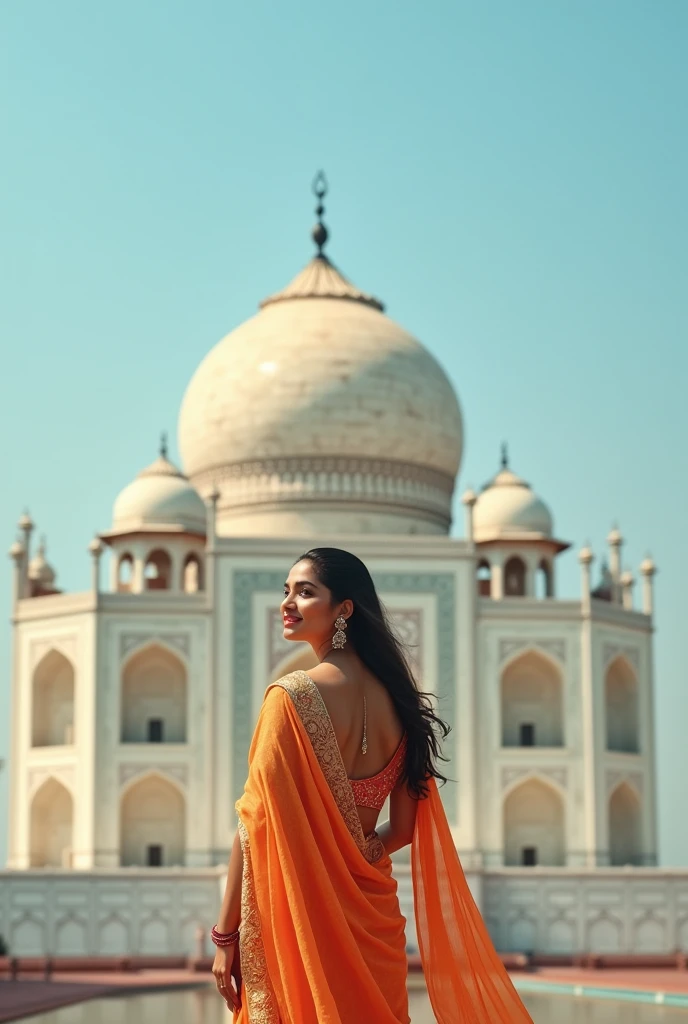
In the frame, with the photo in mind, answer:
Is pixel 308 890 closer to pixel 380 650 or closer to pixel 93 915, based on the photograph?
pixel 380 650

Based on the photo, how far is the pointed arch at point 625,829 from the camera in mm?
23859

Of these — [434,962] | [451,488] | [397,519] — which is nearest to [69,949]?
[397,519]

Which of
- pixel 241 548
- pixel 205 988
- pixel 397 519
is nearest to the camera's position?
pixel 205 988

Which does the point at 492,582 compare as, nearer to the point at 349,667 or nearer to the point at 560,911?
the point at 560,911

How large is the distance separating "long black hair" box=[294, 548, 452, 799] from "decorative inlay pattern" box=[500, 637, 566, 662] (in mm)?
18813

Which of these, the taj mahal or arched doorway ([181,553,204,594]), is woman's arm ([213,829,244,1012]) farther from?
arched doorway ([181,553,204,594])

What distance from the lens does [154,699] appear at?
75.9ft

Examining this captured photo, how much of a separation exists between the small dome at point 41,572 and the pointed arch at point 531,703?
682cm

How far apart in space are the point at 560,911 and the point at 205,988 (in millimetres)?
5499

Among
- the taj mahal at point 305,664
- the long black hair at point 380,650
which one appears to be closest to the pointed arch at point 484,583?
the taj mahal at point 305,664

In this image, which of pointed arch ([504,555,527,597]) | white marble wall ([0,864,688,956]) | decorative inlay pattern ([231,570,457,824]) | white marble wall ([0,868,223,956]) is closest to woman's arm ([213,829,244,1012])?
white marble wall ([0,864,688,956])

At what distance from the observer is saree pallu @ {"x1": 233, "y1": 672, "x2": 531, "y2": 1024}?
3697 millimetres

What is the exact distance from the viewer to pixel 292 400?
80.7 feet

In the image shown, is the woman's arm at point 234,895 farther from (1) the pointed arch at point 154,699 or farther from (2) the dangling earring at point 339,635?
(1) the pointed arch at point 154,699
